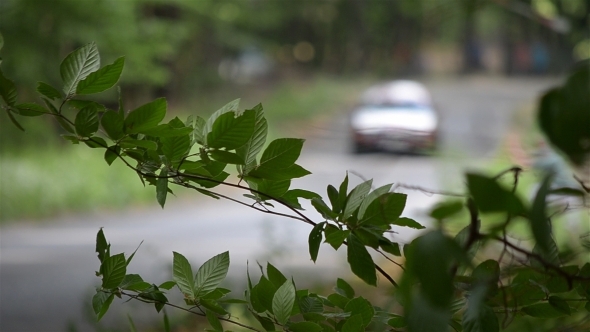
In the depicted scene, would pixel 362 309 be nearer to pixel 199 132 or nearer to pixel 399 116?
pixel 199 132

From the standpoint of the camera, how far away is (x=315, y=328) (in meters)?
0.39

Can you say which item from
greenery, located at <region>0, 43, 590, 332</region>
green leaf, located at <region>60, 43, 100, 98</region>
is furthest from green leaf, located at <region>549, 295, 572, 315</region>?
green leaf, located at <region>60, 43, 100, 98</region>


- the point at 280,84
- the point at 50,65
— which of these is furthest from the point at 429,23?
the point at 280,84

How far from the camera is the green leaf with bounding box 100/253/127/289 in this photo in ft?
1.35

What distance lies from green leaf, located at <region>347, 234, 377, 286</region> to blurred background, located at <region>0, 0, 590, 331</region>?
0.05 m

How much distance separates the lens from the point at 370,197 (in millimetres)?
387

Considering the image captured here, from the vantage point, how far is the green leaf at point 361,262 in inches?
15.1

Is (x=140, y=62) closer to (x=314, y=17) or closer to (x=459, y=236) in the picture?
(x=314, y=17)

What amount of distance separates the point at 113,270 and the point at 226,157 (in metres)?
0.12

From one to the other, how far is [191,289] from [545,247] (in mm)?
281

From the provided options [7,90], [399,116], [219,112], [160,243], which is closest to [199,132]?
[219,112]

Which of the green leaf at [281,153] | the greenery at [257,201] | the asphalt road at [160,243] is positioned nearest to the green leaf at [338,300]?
the greenery at [257,201]

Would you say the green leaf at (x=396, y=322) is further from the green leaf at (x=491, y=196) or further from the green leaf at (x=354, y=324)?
the green leaf at (x=491, y=196)

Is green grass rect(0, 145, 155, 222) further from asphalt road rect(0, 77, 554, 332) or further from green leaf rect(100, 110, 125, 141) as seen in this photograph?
green leaf rect(100, 110, 125, 141)
